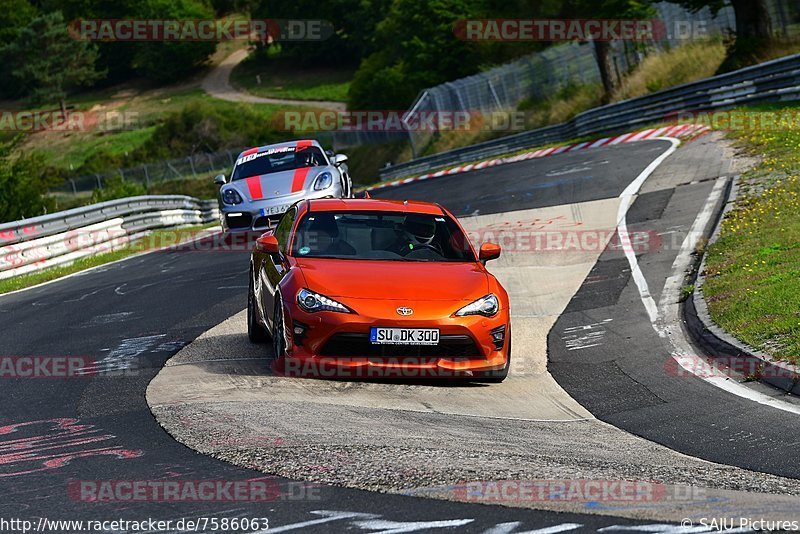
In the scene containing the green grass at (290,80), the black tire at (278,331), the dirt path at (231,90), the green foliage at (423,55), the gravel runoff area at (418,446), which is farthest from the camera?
the green grass at (290,80)

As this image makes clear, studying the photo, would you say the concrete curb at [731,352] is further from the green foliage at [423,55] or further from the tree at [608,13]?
the green foliage at [423,55]

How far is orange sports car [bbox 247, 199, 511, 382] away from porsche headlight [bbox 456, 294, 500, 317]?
1 centimetres

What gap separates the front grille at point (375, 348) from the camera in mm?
9258

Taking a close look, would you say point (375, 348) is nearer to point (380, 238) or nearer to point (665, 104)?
point (380, 238)

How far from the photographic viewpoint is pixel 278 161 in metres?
21.0

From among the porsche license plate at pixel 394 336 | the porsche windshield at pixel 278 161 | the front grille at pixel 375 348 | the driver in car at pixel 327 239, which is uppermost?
the driver in car at pixel 327 239

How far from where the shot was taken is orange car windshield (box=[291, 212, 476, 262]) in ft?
34.4

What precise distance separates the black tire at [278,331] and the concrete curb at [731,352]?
359cm

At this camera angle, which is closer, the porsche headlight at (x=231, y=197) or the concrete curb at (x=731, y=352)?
the concrete curb at (x=731, y=352)

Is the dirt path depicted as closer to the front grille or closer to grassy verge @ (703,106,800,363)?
grassy verge @ (703,106,800,363)

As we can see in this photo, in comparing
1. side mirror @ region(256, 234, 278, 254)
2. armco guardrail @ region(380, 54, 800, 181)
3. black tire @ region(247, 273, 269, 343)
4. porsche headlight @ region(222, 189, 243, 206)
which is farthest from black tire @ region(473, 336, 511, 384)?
armco guardrail @ region(380, 54, 800, 181)

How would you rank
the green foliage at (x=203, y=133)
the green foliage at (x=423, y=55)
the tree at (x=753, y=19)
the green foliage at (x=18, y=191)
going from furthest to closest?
Result: the green foliage at (x=203, y=133) → the green foliage at (x=423, y=55) → the green foliage at (x=18, y=191) → the tree at (x=753, y=19)

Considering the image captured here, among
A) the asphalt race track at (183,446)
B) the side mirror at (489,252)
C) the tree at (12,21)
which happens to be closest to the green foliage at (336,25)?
the tree at (12,21)

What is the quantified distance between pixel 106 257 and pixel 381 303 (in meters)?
14.9
